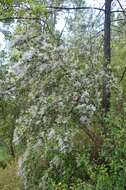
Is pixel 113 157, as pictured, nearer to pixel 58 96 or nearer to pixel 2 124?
pixel 58 96

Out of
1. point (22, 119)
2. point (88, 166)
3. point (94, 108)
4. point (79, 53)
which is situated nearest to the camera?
point (88, 166)

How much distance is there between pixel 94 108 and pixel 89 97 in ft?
1.53

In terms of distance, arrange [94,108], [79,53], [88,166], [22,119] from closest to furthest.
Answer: [88,166]
[94,108]
[22,119]
[79,53]

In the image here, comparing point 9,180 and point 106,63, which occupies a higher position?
point 106,63

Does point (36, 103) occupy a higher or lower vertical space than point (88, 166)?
higher

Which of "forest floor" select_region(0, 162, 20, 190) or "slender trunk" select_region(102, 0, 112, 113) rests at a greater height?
"slender trunk" select_region(102, 0, 112, 113)

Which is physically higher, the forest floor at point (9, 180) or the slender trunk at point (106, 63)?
the slender trunk at point (106, 63)

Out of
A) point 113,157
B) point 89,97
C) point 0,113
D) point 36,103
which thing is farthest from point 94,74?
point 0,113

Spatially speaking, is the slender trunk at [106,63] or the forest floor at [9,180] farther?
the forest floor at [9,180]

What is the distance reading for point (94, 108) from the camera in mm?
9070

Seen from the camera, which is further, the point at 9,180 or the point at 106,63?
the point at 9,180

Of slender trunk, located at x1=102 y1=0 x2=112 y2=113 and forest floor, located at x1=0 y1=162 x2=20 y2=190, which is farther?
forest floor, located at x1=0 y1=162 x2=20 y2=190

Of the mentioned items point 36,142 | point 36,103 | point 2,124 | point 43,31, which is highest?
point 43,31

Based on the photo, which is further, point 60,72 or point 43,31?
point 43,31
